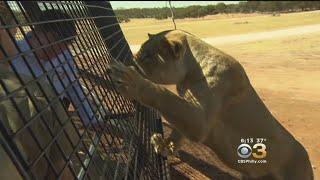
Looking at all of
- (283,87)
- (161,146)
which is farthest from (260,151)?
(283,87)

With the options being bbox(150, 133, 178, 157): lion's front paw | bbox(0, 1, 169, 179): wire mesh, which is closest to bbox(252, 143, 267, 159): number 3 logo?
bbox(150, 133, 178, 157): lion's front paw

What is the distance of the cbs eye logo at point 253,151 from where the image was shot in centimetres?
562

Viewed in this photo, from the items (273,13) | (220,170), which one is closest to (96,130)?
(220,170)

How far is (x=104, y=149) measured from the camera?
3814 mm

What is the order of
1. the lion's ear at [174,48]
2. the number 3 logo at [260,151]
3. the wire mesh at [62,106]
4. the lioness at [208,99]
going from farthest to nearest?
the number 3 logo at [260,151]
the lion's ear at [174,48]
the lioness at [208,99]
the wire mesh at [62,106]

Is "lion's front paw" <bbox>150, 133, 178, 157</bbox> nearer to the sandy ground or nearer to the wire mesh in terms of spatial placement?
the wire mesh

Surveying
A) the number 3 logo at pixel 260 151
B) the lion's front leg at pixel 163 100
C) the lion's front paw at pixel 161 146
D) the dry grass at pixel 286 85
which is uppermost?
the lion's front leg at pixel 163 100

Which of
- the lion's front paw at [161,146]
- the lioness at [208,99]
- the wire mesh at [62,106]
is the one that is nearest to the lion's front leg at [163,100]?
the lioness at [208,99]

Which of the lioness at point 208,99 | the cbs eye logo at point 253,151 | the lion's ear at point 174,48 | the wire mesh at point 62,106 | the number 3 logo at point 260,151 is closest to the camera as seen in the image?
the wire mesh at point 62,106

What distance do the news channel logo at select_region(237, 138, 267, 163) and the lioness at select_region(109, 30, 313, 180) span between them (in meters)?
0.03

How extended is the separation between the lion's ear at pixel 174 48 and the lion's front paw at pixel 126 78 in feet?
2.96

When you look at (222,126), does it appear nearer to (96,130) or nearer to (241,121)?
(241,121)

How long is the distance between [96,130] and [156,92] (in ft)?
2.15

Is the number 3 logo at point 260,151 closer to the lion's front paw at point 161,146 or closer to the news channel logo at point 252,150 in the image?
the news channel logo at point 252,150
